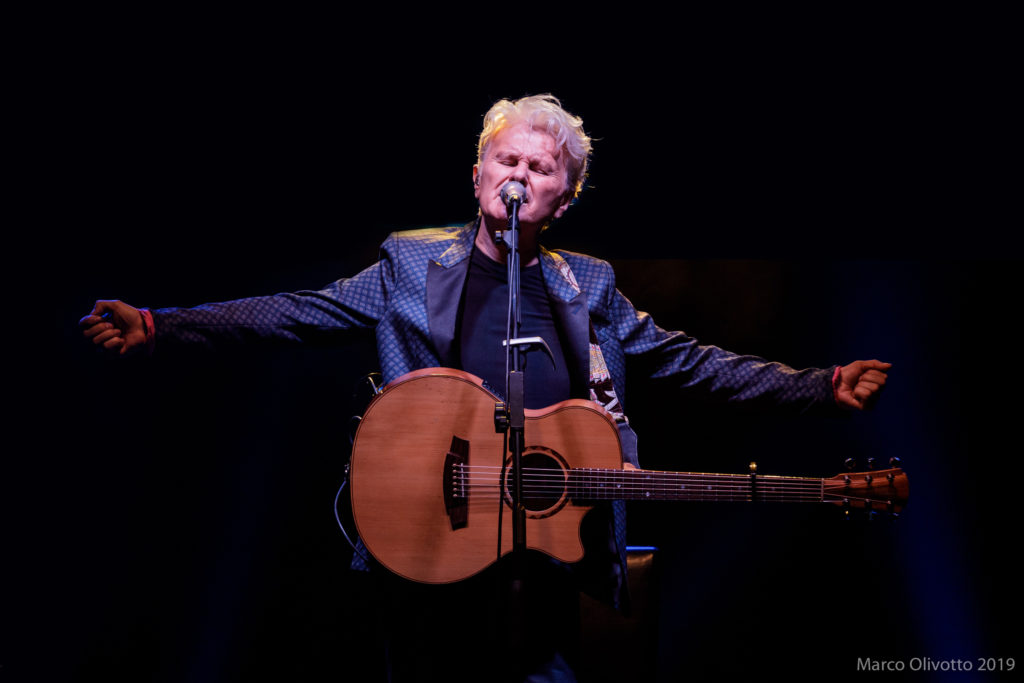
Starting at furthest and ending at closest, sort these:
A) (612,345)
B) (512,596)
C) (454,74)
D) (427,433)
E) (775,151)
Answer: (775,151), (454,74), (612,345), (427,433), (512,596)

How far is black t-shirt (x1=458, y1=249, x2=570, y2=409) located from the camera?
8.06 feet

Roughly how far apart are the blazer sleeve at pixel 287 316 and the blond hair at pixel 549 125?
0.66 meters

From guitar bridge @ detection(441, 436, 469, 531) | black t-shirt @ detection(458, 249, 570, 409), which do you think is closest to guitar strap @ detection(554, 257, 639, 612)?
black t-shirt @ detection(458, 249, 570, 409)

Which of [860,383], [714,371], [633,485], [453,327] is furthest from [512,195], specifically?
[860,383]

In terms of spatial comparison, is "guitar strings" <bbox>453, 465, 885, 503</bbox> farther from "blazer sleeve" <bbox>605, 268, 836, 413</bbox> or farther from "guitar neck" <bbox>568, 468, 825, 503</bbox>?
"blazer sleeve" <bbox>605, 268, 836, 413</bbox>

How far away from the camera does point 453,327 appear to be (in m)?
2.43

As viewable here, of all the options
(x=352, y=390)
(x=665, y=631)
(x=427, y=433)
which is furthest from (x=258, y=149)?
(x=665, y=631)

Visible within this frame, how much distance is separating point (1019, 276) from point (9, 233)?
4.59 m

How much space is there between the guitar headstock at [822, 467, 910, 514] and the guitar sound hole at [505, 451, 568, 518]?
107 centimetres

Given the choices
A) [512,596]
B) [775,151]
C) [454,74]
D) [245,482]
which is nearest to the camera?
[512,596]

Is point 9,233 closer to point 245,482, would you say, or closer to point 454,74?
point 245,482

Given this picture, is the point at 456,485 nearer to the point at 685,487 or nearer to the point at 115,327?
the point at 685,487

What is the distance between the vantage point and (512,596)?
1853mm

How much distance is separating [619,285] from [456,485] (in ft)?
5.21
